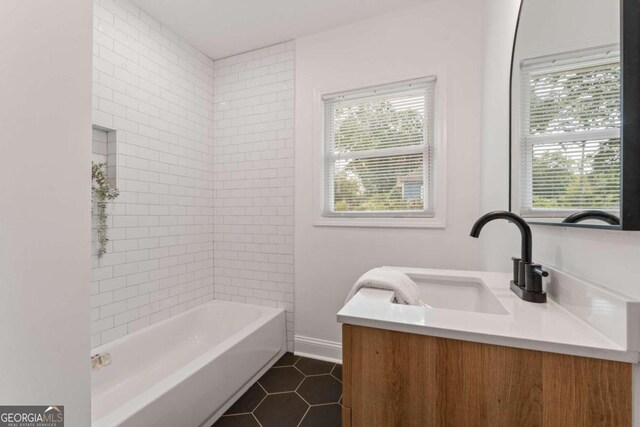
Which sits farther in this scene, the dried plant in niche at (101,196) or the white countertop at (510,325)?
the dried plant in niche at (101,196)

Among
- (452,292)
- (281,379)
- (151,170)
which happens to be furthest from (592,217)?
(151,170)

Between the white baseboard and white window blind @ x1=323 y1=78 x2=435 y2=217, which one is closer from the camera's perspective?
white window blind @ x1=323 y1=78 x2=435 y2=217

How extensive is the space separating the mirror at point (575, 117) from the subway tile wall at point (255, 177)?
1.71m

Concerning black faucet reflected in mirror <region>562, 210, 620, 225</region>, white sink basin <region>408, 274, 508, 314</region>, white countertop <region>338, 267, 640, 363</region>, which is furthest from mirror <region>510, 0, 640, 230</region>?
white sink basin <region>408, 274, 508, 314</region>

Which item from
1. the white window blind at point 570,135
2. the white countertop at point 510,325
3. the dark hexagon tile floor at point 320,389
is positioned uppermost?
the white window blind at point 570,135

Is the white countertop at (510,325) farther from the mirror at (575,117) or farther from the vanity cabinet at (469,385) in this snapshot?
the mirror at (575,117)

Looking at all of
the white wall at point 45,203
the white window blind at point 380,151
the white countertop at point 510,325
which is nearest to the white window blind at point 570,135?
the white countertop at point 510,325

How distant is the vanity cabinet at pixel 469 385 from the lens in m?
0.56

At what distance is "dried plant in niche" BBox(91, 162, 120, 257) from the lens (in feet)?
5.75

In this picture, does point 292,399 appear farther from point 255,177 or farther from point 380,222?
point 255,177

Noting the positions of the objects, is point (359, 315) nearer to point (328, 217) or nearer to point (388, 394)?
point (388, 394)

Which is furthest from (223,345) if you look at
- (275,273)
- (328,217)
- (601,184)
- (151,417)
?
(601,184)

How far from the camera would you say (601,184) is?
0.66m

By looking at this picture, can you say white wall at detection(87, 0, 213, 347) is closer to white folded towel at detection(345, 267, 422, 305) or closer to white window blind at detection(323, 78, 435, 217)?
white window blind at detection(323, 78, 435, 217)
